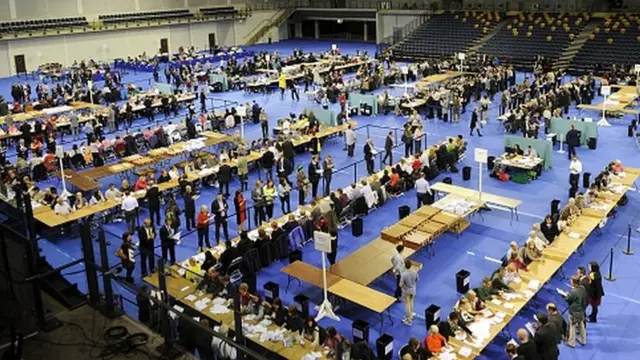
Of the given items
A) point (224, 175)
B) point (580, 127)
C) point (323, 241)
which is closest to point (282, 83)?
point (580, 127)

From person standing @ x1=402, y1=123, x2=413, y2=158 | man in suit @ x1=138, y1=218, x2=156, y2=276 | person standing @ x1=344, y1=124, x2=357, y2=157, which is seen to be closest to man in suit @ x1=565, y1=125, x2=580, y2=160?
person standing @ x1=402, y1=123, x2=413, y2=158

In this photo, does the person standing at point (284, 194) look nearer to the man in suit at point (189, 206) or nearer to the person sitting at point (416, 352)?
the man in suit at point (189, 206)

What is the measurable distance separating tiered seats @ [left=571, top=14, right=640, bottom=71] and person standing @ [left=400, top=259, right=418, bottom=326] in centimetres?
3368

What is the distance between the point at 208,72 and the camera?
44.1 metres

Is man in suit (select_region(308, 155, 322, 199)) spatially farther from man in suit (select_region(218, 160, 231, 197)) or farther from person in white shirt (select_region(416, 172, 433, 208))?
person in white shirt (select_region(416, 172, 433, 208))

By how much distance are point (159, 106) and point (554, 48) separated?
1119 inches

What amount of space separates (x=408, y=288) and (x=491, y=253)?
14.4 ft

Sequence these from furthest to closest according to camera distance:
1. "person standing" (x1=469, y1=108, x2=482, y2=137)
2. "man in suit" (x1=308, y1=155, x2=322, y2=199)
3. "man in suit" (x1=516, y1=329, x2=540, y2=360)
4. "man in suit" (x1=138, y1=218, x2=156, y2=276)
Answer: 1. "person standing" (x1=469, y1=108, x2=482, y2=137)
2. "man in suit" (x1=308, y1=155, x2=322, y2=199)
3. "man in suit" (x1=138, y1=218, x2=156, y2=276)
4. "man in suit" (x1=516, y1=329, x2=540, y2=360)

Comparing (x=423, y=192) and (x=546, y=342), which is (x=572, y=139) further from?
(x=546, y=342)

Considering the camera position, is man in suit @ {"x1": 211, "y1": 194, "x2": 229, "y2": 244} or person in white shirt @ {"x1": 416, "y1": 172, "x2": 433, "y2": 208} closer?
man in suit @ {"x1": 211, "y1": 194, "x2": 229, "y2": 244}

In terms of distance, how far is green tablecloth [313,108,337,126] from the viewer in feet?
95.8

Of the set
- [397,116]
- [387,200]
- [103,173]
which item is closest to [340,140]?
[397,116]

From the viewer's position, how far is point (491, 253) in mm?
17094

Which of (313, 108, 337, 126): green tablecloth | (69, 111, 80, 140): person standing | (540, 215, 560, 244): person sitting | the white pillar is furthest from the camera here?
the white pillar
